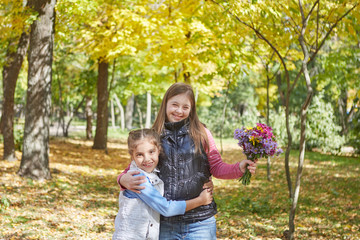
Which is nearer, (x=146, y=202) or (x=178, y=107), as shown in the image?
(x=146, y=202)

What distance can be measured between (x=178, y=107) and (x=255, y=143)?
25.8 inches

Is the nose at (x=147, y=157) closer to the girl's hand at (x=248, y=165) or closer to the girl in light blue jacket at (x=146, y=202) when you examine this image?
the girl in light blue jacket at (x=146, y=202)

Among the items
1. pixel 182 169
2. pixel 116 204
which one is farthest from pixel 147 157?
pixel 116 204

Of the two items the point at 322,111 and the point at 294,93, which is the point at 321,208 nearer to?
the point at 322,111

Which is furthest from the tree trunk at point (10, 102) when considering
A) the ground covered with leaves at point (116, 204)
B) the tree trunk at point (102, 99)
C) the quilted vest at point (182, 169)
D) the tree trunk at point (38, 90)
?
the quilted vest at point (182, 169)

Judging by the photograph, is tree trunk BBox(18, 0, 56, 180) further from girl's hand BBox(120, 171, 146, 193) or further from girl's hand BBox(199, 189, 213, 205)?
girl's hand BBox(199, 189, 213, 205)

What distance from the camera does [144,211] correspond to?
2039mm

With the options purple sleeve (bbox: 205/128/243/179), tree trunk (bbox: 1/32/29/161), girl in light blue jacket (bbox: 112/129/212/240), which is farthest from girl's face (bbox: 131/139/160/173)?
tree trunk (bbox: 1/32/29/161)

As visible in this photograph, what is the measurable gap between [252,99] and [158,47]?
1265 inches

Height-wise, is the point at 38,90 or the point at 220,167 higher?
the point at 38,90

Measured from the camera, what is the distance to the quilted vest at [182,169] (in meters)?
2.17

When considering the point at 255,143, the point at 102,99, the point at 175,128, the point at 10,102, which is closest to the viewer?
the point at 175,128

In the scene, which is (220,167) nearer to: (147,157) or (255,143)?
(255,143)

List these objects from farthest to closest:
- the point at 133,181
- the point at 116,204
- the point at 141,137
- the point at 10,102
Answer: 1. the point at 10,102
2. the point at 116,204
3. the point at 141,137
4. the point at 133,181
